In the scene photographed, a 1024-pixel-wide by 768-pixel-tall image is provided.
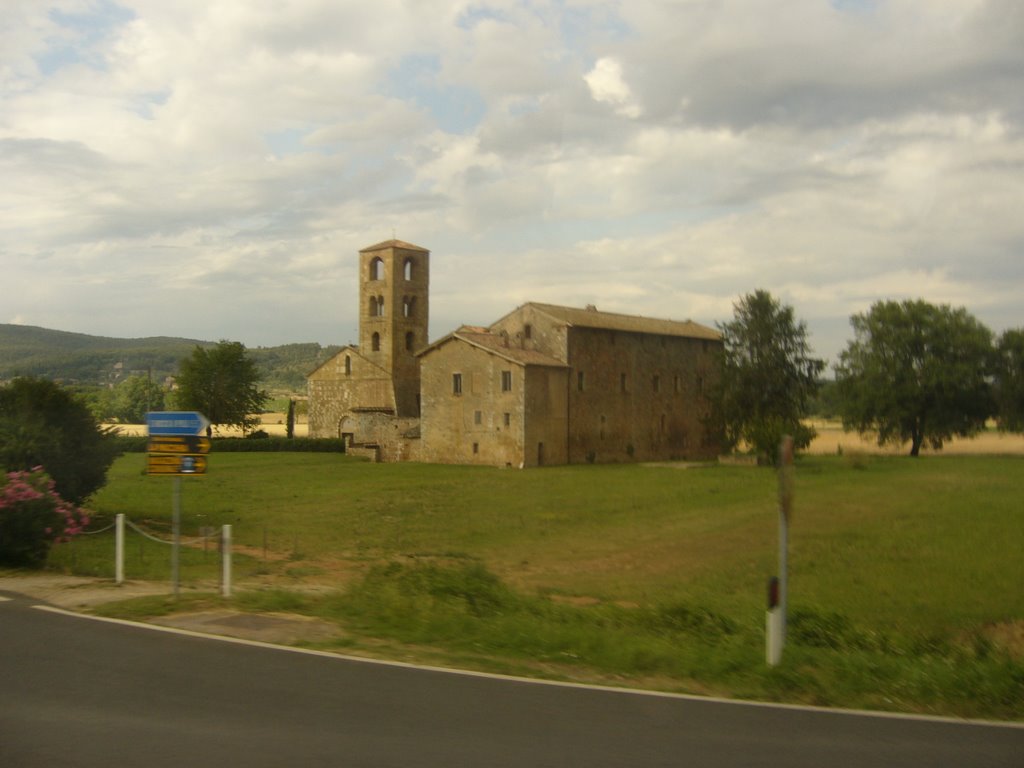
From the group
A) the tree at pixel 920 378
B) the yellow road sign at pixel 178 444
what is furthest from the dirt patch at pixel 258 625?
the tree at pixel 920 378

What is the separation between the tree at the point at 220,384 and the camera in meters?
82.2

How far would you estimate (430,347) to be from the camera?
207 ft

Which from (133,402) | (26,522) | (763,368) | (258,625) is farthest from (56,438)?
(133,402)

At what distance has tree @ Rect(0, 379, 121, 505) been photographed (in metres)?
25.4

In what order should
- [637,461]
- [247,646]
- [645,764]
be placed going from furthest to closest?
1. [637,461]
2. [247,646]
3. [645,764]

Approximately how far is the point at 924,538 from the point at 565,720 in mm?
22145

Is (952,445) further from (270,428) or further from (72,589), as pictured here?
(72,589)

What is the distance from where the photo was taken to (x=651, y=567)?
77.7 feet

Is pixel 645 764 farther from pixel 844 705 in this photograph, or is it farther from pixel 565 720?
pixel 844 705

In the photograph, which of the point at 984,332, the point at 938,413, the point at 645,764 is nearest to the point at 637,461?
the point at 938,413

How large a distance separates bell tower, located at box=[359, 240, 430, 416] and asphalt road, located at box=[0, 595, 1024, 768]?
65031mm

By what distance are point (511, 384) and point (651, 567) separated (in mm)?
35118

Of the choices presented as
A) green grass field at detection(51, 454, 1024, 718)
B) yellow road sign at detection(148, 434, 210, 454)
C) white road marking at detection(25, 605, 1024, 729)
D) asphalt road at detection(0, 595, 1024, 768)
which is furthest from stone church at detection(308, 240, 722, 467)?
asphalt road at detection(0, 595, 1024, 768)

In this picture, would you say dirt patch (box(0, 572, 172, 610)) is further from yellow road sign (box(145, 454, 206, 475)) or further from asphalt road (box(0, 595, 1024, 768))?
asphalt road (box(0, 595, 1024, 768))
